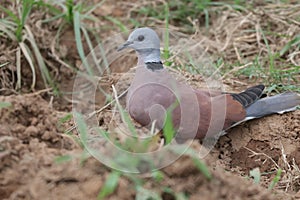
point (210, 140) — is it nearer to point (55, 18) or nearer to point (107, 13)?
point (55, 18)

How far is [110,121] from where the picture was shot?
112 inches

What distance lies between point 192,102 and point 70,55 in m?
1.83

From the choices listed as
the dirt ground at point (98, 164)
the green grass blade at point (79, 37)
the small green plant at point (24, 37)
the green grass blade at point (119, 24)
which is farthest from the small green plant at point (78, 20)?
the dirt ground at point (98, 164)

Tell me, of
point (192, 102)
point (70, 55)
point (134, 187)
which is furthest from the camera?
point (70, 55)

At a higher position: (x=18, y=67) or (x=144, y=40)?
(x=144, y=40)

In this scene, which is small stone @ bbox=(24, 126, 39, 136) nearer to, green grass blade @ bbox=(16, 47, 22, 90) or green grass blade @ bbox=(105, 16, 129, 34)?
green grass blade @ bbox=(16, 47, 22, 90)

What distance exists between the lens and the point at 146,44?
9.85 feet

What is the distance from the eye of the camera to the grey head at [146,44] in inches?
118

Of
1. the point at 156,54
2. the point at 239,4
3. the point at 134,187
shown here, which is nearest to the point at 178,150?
the point at 134,187

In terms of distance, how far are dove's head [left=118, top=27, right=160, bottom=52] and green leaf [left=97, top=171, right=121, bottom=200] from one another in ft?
4.31

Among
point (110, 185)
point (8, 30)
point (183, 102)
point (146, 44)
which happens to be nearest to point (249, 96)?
point (183, 102)

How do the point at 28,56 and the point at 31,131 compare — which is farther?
the point at 28,56

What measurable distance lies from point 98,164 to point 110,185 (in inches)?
5.5

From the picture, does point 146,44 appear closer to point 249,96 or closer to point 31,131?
point 249,96
